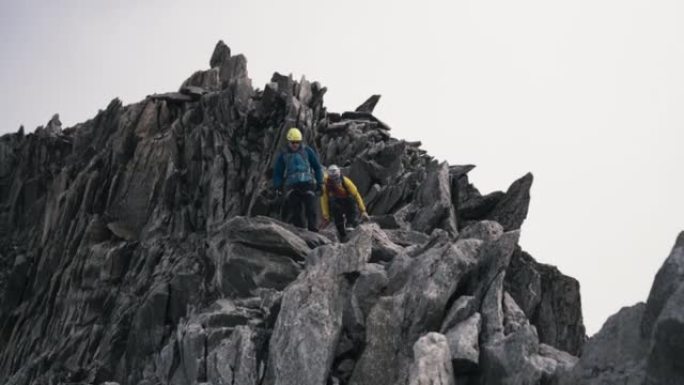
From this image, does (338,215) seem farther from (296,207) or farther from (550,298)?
(550,298)

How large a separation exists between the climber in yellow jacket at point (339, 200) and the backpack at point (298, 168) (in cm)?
90

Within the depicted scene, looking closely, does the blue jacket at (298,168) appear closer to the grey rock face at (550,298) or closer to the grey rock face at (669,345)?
the grey rock face at (550,298)

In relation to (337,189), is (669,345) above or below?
below

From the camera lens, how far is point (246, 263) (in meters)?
29.6

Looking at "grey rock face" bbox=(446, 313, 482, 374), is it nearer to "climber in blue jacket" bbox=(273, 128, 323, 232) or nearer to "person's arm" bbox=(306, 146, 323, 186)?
"climber in blue jacket" bbox=(273, 128, 323, 232)

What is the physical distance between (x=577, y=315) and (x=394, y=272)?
36.0 ft

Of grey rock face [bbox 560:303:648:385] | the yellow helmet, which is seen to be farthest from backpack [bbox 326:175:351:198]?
grey rock face [bbox 560:303:648:385]

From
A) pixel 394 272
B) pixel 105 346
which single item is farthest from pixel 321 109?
pixel 394 272

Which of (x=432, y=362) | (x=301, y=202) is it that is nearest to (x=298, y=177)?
(x=301, y=202)

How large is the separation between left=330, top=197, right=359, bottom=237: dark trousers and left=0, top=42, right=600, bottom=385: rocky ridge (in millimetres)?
1215

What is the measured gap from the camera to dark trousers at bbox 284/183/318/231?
3347 centimetres

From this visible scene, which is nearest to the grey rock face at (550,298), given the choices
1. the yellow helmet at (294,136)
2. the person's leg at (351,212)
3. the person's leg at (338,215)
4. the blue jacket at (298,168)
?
the person's leg at (351,212)

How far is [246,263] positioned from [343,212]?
19.7ft

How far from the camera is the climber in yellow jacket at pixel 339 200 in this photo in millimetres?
32844
